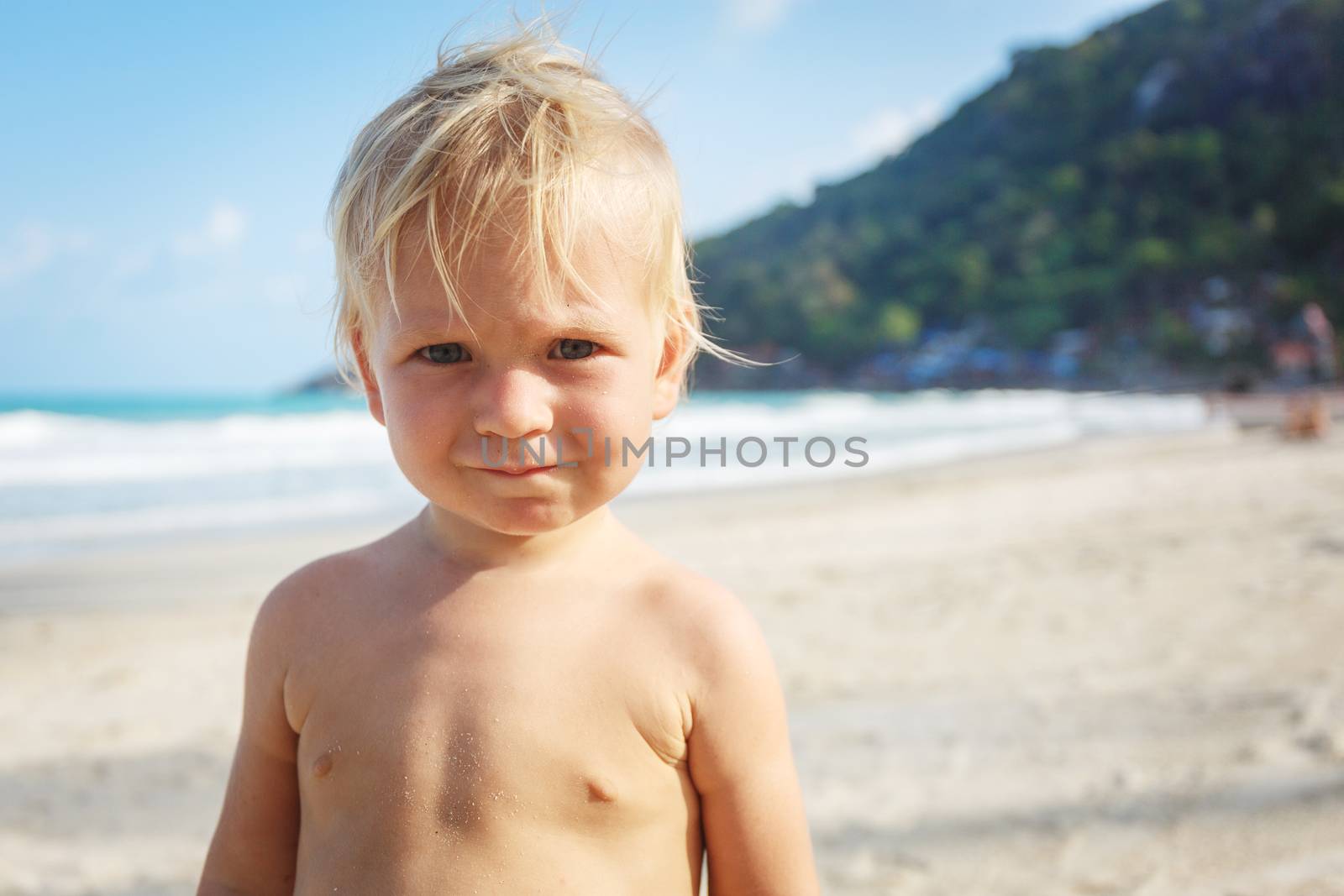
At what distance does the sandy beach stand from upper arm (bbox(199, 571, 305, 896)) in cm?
142

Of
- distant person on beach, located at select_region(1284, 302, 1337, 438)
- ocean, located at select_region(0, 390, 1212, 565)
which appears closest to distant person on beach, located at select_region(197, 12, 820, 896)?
ocean, located at select_region(0, 390, 1212, 565)

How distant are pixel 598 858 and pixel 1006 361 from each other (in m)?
41.0

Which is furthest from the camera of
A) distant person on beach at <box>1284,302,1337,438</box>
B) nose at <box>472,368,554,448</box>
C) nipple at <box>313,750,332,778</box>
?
distant person on beach at <box>1284,302,1337,438</box>

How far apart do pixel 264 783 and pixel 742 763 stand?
1.81 feet

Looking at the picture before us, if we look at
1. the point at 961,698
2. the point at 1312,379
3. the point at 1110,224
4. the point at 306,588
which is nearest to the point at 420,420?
the point at 306,588

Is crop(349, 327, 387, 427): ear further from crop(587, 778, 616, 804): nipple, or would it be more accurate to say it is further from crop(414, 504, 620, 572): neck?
crop(587, 778, 616, 804): nipple

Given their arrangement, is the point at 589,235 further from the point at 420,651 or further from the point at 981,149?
the point at 981,149

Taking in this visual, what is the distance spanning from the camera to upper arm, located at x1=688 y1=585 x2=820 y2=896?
3.22 ft

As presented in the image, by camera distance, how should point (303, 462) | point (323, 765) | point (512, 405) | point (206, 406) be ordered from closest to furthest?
point (512, 405)
point (323, 765)
point (303, 462)
point (206, 406)

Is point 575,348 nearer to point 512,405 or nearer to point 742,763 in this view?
point 512,405

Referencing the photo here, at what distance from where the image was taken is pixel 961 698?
10.9ft

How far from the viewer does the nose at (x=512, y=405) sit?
869 millimetres

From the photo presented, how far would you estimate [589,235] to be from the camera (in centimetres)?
95

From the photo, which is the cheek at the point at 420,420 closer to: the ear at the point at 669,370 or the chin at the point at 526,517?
the chin at the point at 526,517
